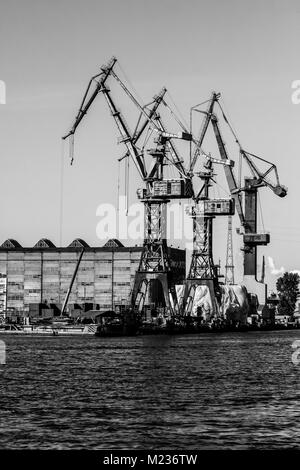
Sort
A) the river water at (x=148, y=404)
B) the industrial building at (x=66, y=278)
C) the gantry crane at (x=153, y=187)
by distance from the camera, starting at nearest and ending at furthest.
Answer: the river water at (x=148, y=404), the gantry crane at (x=153, y=187), the industrial building at (x=66, y=278)

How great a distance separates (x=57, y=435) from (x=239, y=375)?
26472 millimetres

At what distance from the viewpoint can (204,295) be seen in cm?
19175

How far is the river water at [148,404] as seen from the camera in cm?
3341

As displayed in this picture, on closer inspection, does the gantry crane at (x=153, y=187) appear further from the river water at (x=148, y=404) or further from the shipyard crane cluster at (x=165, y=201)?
the river water at (x=148, y=404)

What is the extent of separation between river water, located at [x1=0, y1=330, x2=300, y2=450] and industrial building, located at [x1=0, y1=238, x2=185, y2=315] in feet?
378

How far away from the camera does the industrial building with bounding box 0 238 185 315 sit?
7441 inches

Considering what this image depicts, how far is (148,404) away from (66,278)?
152332mm

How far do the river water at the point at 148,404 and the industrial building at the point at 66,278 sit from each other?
378 ft

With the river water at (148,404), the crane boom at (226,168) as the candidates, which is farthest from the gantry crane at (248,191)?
the river water at (148,404)

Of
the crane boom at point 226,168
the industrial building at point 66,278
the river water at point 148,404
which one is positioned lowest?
the river water at point 148,404

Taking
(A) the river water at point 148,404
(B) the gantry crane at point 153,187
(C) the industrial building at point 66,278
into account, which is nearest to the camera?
(A) the river water at point 148,404
